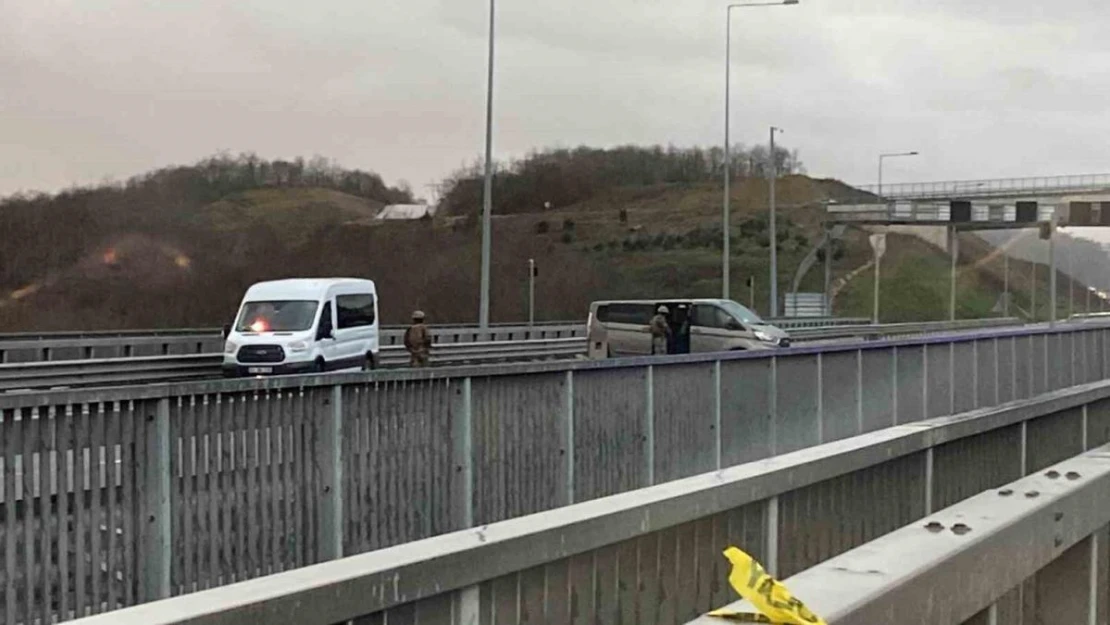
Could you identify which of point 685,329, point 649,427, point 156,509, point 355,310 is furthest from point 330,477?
point 685,329

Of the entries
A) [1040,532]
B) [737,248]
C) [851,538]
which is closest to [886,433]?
[851,538]

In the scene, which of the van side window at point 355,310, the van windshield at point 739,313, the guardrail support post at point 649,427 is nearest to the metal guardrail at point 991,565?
the guardrail support post at point 649,427

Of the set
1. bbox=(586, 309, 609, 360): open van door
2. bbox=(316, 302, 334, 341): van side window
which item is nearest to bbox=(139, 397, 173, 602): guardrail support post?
bbox=(316, 302, 334, 341): van side window

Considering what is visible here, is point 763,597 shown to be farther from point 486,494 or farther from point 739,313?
point 739,313

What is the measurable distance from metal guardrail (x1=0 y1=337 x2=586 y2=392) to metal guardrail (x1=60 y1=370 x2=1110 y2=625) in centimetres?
1989

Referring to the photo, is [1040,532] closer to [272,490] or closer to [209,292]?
[272,490]

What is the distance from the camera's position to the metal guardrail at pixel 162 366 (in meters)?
27.6

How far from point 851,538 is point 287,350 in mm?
23130

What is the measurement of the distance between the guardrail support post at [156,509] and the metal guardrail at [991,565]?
3.96 metres

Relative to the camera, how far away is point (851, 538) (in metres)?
7.96

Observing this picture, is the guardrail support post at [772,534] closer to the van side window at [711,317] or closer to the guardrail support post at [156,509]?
the guardrail support post at [156,509]

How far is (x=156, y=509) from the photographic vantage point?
23.4ft

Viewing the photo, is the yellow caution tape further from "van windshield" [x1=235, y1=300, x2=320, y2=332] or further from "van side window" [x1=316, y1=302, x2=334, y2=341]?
"van side window" [x1=316, y1=302, x2=334, y2=341]

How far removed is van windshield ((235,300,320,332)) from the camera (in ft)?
100
